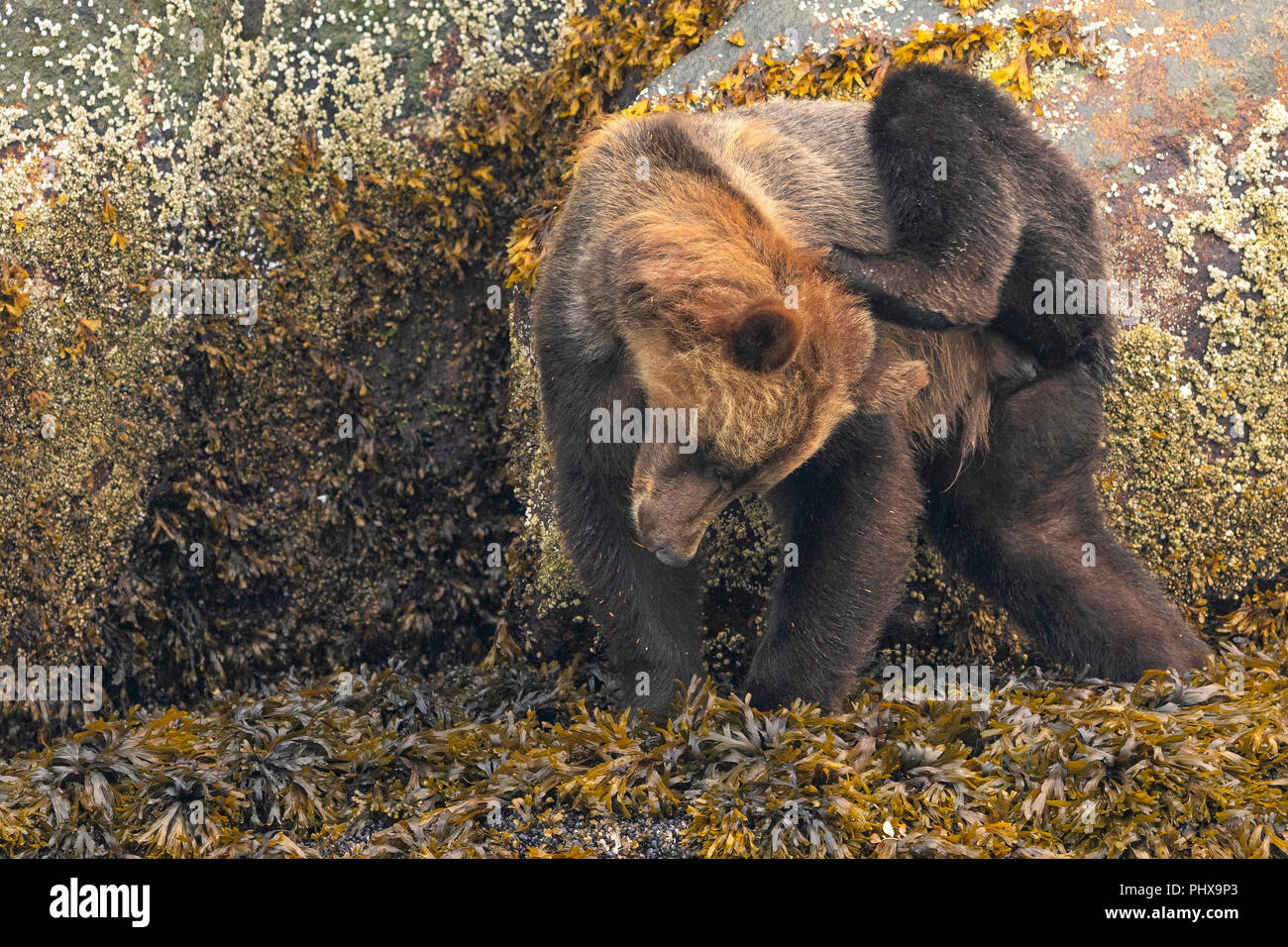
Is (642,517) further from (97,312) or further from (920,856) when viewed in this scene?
(97,312)

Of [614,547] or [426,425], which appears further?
[426,425]

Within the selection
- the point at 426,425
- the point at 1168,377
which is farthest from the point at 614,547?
the point at 1168,377

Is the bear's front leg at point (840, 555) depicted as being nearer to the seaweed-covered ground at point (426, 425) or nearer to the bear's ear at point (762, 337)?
the seaweed-covered ground at point (426, 425)

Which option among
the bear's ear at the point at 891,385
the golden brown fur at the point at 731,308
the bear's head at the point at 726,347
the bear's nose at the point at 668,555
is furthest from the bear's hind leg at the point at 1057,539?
the bear's nose at the point at 668,555

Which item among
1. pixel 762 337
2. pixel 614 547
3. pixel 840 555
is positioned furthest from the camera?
pixel 614 547

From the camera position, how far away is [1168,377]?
22.3 feet

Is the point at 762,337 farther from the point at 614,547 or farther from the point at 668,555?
the point at 614,547

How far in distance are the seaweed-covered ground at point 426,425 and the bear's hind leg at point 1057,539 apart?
0.85ft

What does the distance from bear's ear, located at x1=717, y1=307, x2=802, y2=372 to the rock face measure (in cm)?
224

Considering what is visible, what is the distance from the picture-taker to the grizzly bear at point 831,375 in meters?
4.77

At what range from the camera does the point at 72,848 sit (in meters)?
5.59

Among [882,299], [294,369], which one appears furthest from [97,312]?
[882,299]

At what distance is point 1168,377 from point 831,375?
2.90 metres

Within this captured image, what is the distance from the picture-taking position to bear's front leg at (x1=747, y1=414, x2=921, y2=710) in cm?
555
